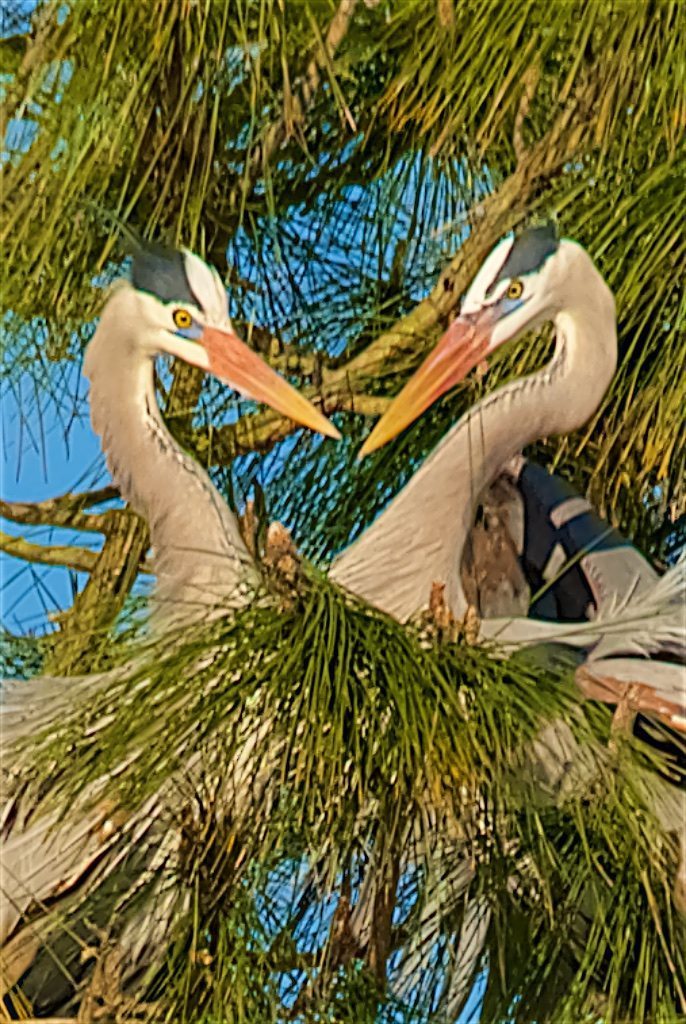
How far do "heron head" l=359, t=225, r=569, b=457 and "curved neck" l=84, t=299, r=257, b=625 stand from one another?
115 millimetres

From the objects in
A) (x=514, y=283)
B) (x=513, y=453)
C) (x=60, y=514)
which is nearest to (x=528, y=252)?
(x=514, y=283)

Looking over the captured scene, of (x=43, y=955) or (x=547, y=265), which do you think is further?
(x=547, y=265)

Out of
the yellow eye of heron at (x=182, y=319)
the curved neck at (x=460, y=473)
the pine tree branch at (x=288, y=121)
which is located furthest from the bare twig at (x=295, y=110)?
the curved neck at (x=460, y=473)

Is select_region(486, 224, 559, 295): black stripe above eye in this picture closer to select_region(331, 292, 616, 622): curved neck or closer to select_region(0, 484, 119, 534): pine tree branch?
select_region(331, 292, 616, 622): curved neck

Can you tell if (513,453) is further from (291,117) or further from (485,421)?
(291,117)

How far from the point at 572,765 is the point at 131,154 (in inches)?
18.1

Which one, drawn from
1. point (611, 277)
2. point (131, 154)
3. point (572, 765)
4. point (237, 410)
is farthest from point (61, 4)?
point (572, 765)

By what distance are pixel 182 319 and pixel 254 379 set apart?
0.09 m

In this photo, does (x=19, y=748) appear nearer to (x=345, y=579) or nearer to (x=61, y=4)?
(x=345, y=579)

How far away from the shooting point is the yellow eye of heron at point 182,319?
143cm

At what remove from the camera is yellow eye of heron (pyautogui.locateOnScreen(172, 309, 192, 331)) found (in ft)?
4.69

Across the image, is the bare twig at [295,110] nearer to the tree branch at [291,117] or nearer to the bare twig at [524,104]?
the tree branch at [291,117]

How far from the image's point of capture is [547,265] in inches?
56.6

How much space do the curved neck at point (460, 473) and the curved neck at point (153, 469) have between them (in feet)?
0.30
